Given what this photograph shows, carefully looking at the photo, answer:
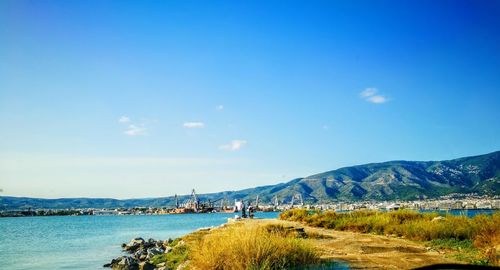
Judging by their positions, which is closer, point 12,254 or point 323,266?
point 323,266

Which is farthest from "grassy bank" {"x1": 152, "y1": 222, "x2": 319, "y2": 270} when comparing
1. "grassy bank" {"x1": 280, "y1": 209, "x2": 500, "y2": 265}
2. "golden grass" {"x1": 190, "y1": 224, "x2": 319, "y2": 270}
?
"grassy bank" {"x1": 280, "y1": 209, "x2": 500, "y2": 265}

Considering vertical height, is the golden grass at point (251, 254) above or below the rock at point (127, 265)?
above

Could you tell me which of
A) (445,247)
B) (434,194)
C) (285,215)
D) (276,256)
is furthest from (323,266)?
(434,194)

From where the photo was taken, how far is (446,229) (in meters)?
17.1

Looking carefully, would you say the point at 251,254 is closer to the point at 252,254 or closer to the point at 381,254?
the point at 252,254

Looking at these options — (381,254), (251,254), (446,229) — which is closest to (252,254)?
(251,254)

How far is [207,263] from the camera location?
10.2 metres

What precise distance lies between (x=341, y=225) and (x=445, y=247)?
1164 cm

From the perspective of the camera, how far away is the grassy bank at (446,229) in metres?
12.1

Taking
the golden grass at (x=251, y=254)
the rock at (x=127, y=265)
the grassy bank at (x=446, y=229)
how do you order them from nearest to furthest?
the golden grass at (x=251, y=254) → the grassy bank at (x=446, y=229) → the rock at (x=127, y=265)

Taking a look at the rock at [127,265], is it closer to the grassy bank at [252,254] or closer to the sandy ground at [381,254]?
the sandy ground at [381,254]

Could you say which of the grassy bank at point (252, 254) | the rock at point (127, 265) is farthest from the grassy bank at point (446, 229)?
the rock at point (127, 265)

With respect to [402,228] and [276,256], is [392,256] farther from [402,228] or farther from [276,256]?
[402,228]

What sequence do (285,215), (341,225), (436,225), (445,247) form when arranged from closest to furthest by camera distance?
(445,247) → (436,225) → (341,225) → (285,215)
